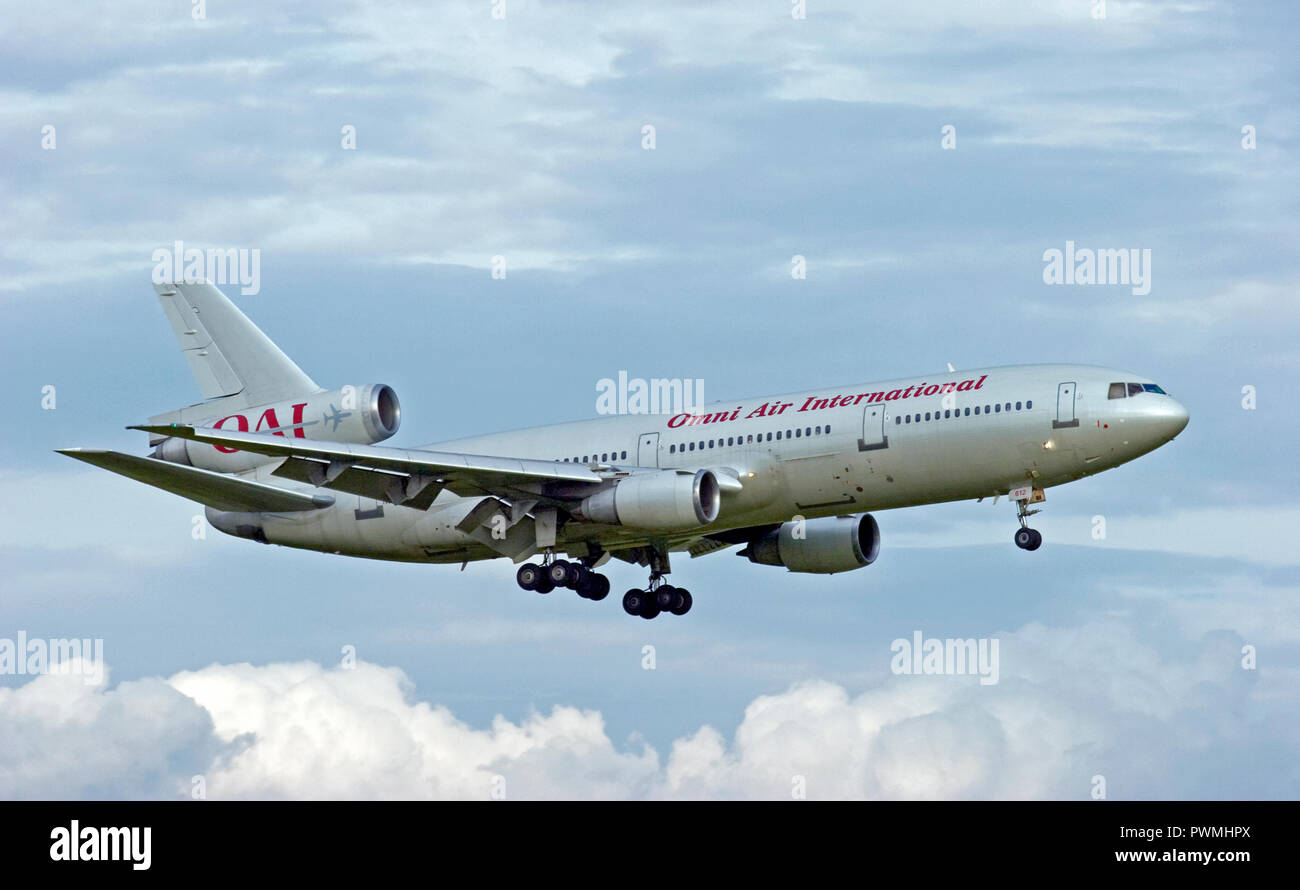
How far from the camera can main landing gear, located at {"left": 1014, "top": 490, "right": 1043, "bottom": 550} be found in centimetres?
6256

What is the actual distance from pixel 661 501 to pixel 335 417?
11427 millimetres

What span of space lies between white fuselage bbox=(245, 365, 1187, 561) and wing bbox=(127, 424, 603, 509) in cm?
185

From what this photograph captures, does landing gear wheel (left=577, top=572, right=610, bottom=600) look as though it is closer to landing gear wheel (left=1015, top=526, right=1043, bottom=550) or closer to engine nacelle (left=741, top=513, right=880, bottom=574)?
engine nacelle (left=741, top=513, right=880, bottom=574)

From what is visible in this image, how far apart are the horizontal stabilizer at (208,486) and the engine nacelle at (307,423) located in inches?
25.5

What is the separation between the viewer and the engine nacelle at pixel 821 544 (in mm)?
71312

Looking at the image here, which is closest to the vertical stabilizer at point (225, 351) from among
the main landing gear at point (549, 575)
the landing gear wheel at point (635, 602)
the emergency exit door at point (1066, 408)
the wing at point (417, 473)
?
the wing at point (417, 473)

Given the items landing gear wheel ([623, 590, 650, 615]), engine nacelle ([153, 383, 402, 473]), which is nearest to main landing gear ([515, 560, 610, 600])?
landing gear wheel ([623, 590, 650, 615])

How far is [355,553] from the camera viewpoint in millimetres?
70375

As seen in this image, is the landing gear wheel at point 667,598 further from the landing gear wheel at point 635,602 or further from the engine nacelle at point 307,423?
the engine nacelle at point 307,423

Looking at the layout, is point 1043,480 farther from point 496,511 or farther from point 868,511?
point 496,511

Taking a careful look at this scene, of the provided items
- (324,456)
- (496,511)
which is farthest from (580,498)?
(324,456)
